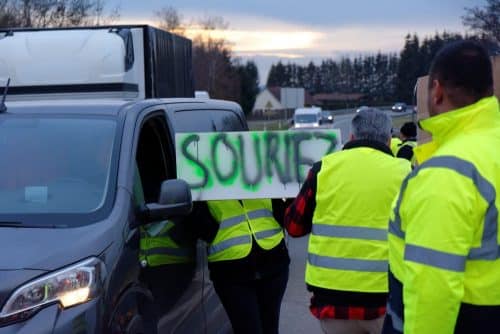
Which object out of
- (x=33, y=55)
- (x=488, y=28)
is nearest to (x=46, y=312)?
(x=33, y=55)

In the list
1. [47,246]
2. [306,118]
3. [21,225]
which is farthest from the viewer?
[306,118]

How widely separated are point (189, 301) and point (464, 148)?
2682 mm

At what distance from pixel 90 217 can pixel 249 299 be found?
1431mm

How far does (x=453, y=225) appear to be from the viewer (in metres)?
2.48

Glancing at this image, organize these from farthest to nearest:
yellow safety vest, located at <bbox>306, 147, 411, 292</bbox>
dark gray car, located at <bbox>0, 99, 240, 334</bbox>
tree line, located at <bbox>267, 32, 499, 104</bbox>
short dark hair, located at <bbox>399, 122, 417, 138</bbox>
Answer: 1. tree line, located at <bbox>267, 32, 499, 104</bbox>
2. short dark hair, located at <bbox>399, 122, 417, 138</bbox>
3. yellow safety vest, located at <bbox>306, 147, 411, 292</bbox>
4. dark gray car, located at <bbox>0, 99, 240, 334</bbox>

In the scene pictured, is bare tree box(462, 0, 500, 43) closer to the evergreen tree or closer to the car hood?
the car hood

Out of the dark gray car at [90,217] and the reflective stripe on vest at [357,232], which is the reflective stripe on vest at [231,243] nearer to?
the dark gray car at [90,217]

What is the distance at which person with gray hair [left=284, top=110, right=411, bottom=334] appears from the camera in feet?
13.0

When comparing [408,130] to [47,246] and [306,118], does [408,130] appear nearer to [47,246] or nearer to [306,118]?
[47,246]

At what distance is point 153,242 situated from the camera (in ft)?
14.1

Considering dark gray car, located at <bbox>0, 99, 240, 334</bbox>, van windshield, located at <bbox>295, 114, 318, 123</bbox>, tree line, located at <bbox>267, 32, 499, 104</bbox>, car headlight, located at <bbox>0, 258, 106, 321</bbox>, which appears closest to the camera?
car headlight, located at <bbox>0, 258, 106, 321</bbox>

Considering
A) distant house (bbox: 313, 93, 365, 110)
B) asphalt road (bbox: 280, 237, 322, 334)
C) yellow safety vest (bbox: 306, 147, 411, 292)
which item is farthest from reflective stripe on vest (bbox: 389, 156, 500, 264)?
distant house (bbox: 313, 93, 365, 110)

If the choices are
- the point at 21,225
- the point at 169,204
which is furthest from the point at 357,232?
the point at 21,225

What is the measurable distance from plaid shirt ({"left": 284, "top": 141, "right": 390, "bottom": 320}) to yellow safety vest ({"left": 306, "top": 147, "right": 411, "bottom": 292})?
0.05 metres
